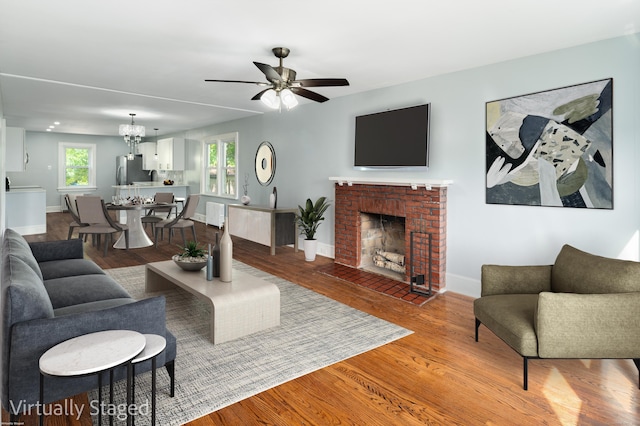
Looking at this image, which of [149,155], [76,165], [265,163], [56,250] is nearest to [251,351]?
[56,250]

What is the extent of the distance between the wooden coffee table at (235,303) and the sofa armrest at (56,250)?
1.11 m

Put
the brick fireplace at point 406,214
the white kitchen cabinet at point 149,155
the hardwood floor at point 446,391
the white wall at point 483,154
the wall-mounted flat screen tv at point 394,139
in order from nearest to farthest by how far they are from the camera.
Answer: the hardwood floor at point 446,391
the white wall at point 483,154
the brick fireplace at point 406,214
the wall-mounted flat screen tv at point 394,139
the white kitchen cabinet at point 149,155

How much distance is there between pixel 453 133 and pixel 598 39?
1.45 m

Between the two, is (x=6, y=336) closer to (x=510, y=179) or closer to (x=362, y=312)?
(x=362, y=312)

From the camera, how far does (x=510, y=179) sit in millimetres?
3758

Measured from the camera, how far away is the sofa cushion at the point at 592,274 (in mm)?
2381

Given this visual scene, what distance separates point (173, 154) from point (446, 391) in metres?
9.27

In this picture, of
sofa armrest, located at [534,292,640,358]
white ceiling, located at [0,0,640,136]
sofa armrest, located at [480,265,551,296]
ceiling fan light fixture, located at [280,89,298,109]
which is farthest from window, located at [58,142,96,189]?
sofa armrest, located at [534,292,640,358]

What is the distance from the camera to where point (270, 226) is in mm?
6188

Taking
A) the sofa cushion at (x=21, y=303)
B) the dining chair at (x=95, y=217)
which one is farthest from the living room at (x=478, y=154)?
the dining chair at (x=95, y=217)

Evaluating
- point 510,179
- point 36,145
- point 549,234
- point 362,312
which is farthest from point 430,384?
point 36,145

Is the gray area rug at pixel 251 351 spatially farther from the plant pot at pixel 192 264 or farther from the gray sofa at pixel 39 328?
the plant pot at pixel 192 264

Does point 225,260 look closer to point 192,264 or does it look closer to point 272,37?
point 192,264

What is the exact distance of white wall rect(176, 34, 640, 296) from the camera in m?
3.07
